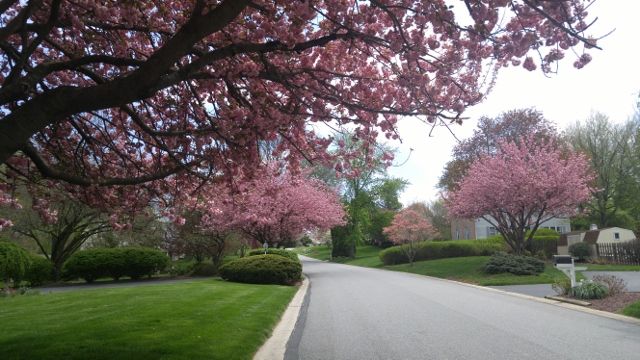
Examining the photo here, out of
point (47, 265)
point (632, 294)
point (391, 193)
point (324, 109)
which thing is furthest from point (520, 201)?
point (391, 193)

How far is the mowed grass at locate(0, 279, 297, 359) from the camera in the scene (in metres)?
7.10

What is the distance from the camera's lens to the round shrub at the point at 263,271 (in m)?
21.4

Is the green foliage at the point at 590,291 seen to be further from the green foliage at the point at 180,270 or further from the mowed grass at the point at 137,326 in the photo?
the green foliage at the point at 180,270

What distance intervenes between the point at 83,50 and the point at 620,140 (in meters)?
47.7

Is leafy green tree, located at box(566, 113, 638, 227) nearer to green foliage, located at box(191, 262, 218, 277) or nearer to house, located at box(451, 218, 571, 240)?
house, located at box(451, 218, 571, 240)

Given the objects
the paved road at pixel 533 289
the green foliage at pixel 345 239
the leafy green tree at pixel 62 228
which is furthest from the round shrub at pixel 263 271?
the green foliage at pixel 345 239

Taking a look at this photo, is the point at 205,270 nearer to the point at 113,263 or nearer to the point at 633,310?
the point at 113,263

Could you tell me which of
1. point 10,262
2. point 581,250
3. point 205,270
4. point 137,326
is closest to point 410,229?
point 581,250

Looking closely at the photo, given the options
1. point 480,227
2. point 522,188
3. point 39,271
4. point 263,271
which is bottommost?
point 39,271

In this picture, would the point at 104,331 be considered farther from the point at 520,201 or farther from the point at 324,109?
the point at 520,201

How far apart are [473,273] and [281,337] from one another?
1853 cm

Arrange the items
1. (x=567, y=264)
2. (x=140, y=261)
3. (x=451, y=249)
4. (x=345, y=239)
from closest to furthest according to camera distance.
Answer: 1. (x=567, y=264)
2. (x=140, y=261)
3. (x=451, y=249)
4. (x=345, y=239)

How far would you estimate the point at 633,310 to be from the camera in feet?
37.1

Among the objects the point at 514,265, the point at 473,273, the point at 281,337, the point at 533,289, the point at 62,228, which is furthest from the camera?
the point at 62,228
